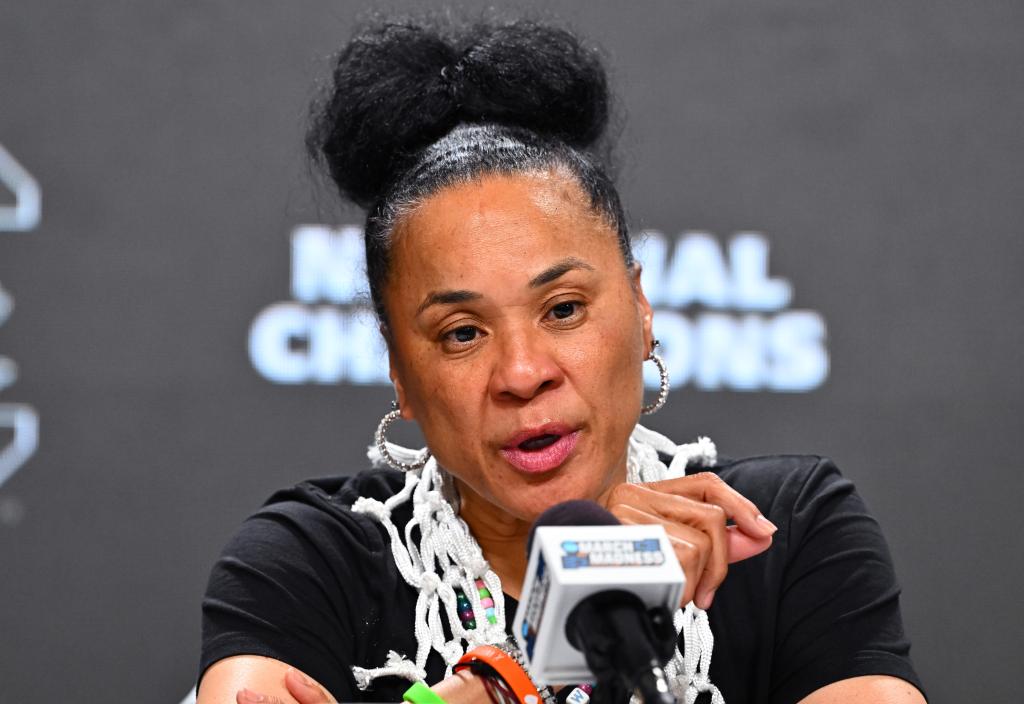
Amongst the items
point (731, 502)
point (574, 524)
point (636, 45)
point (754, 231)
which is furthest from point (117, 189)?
point (574, 524)

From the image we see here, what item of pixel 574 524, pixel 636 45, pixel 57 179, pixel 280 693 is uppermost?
pixel 636 45

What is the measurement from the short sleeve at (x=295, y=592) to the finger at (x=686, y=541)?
48 centimetres

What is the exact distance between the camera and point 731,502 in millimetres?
1341

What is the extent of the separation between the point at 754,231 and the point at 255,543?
4.27 ft

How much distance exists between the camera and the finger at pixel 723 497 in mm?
1315

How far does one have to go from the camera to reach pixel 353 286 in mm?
2363

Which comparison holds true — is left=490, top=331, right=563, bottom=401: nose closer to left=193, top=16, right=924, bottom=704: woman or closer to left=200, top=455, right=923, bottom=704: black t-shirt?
left=193, top=16, right=924, bottom=704: woman

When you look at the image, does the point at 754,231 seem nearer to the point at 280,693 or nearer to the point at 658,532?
the point at 280,693

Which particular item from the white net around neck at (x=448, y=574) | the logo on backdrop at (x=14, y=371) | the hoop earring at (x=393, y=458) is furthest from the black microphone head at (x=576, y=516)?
the logo on backdrop at (x=14, y=371)

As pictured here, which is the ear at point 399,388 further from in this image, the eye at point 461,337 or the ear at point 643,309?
the ear at point 643,309

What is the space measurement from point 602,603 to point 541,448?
0.69m

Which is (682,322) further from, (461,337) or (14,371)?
(14,371)

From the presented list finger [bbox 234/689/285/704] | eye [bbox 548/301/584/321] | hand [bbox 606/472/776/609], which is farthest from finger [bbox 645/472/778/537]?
finger [bbox 234/689/285/704]

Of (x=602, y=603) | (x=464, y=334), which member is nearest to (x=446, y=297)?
(x=464, y=334)
